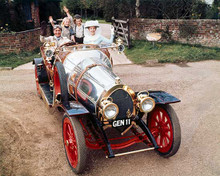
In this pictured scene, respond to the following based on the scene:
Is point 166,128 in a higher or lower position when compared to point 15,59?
higher

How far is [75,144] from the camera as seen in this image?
3482 mm

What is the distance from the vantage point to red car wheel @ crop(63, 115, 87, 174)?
10.6ft

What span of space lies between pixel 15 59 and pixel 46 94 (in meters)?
5.87

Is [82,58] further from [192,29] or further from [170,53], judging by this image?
[192,29]

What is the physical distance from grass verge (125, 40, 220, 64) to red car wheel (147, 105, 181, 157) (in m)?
5.78

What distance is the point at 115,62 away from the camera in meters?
9.94

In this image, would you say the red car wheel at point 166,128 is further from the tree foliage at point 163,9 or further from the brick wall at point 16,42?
the tree foliage at point 163,9

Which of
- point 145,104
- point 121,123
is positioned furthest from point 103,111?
point 145,104

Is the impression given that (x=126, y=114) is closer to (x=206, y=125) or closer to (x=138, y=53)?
(x=206, y=125)

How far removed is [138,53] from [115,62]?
1.53m

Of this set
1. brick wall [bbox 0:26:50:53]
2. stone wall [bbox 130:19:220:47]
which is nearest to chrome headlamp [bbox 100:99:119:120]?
brick wall [bbox 0:26:50:53]

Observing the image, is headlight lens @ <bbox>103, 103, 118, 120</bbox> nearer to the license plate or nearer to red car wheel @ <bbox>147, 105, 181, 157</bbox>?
the license plate

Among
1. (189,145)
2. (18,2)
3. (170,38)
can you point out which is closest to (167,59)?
(170,38)

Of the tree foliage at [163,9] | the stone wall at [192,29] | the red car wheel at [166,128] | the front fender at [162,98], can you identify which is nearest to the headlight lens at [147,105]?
the front fender at [162,98]
